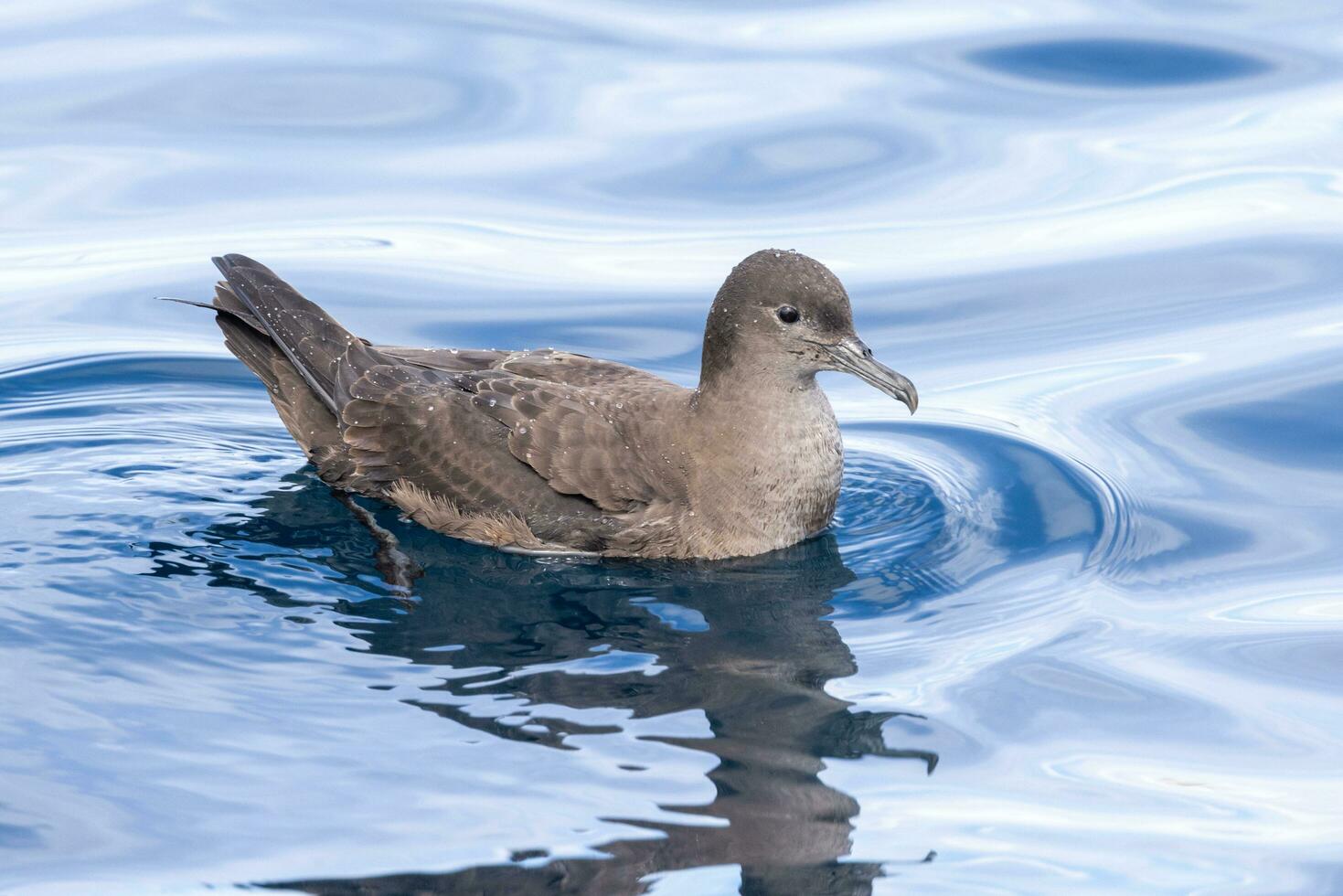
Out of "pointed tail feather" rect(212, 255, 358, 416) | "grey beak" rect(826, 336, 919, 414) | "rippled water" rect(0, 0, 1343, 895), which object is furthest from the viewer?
"pointed tail feather" rect(212, 255, 358, 416)

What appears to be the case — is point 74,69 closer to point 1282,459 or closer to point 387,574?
point 387,574

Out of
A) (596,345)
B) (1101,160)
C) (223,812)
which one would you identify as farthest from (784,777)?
(1101,160)

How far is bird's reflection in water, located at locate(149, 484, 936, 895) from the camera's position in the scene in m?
5.25

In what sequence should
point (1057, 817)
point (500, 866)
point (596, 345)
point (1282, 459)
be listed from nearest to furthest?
point (500, 866) < point (1057, 817) < point (1282, 459) < point (596, 345)

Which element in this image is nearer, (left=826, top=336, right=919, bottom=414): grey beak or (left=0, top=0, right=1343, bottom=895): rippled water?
(left=0, top=0, right=1343, bottom=895): rippled water

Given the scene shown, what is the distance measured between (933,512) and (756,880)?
308 cm

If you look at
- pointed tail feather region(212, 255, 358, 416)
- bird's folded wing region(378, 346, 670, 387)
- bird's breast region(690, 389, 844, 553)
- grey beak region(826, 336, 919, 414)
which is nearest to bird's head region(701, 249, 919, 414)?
grey beak region(826, 336, 919, 414)

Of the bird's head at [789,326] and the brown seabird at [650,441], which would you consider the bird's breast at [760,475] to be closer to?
the brown seabird at [650,441]

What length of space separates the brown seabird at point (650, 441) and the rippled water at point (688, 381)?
0.17 meters

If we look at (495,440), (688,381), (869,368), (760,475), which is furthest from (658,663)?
(688,381)

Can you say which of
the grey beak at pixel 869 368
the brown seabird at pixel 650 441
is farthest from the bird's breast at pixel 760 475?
the grey beak at pixel 869 368

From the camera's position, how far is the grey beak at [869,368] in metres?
7.25

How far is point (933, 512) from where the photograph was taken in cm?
799

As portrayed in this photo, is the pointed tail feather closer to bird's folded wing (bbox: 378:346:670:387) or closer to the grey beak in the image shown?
bird's folded wing (bbox: 378:346:670:387)
